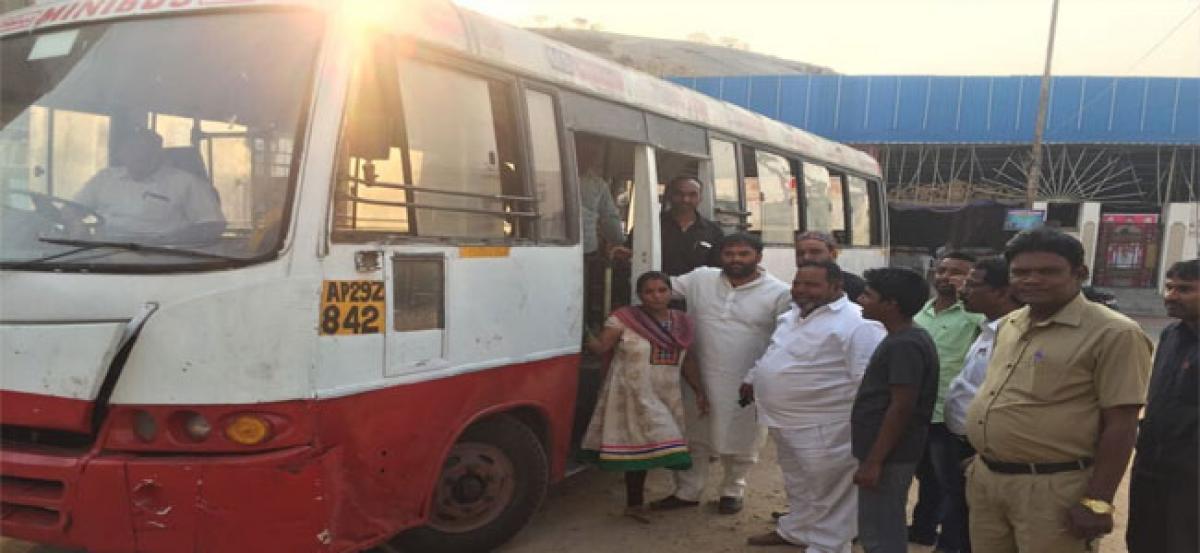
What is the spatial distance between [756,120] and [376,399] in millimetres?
4628

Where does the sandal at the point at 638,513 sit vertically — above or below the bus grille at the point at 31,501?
below

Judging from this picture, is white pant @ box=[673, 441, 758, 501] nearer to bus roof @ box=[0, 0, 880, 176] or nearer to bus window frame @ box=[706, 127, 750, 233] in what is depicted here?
bus window frame @ box=[706, 127, 750, 233]

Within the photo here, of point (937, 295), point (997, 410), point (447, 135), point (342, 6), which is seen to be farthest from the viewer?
point (937, 295)

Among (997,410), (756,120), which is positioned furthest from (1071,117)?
(997,410)

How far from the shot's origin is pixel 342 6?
276 centimetres

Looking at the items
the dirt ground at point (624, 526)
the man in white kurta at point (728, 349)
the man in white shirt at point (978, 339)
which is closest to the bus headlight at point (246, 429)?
the dirt ground at point (624, 526)

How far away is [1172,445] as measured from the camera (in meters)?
2.50

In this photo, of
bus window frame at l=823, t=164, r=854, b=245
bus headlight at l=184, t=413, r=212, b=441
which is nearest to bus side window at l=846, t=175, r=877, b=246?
bus window frame at l=823, t=164, r=854, b=245

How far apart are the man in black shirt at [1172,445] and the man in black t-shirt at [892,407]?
71 cm

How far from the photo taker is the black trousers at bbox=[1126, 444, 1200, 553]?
2451 mm

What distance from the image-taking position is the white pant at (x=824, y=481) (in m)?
3.54

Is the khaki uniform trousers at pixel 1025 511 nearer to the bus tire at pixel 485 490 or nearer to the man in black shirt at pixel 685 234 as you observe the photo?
the bus tire at pixel 485 490

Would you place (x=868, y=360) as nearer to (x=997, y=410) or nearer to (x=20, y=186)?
(x=997, y=410)

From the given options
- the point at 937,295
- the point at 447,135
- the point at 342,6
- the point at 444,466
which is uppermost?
the point at 342,6
